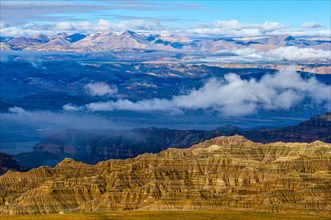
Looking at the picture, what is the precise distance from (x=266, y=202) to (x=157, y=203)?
23495 mm

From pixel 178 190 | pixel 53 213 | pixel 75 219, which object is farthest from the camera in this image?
pixel 178 190

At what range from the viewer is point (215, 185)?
198125 mm

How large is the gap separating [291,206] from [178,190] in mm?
27163

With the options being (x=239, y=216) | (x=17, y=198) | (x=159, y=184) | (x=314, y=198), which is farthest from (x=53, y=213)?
(x=314, y=198)

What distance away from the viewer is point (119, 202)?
185625 millimetres

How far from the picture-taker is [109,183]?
19712 centimetres

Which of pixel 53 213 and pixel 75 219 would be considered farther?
pixel 53 213

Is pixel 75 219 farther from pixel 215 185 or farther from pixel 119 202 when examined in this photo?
pixel 215 185

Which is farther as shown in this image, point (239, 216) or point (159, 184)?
point (159, 184)

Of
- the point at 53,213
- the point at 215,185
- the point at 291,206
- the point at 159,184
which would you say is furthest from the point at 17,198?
the point at 291,206

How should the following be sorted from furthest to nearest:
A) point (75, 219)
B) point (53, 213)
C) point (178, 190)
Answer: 1. point (178, 190)
2. point (53, 213)
3. point (75, 219)

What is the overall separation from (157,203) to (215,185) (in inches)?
831

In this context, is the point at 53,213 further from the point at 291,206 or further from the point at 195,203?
the point at 291,206

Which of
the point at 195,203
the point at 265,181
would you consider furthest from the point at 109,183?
the point at 265,181
